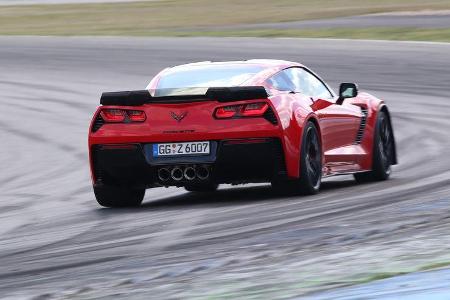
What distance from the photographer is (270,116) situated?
10.1 m

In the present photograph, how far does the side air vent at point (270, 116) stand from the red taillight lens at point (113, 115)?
44.3 inches

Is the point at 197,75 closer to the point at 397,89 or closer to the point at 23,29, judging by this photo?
the point at 397,89

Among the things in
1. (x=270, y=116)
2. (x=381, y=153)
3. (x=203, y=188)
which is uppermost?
(x=270, y=116)

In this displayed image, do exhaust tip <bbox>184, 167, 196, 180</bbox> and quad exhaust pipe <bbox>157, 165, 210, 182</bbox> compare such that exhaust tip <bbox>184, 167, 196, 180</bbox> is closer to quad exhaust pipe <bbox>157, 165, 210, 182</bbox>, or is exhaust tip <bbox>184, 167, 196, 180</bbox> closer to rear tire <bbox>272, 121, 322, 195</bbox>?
quad exhaust pipe <bbox>157, 165, 210, 182</bbox>

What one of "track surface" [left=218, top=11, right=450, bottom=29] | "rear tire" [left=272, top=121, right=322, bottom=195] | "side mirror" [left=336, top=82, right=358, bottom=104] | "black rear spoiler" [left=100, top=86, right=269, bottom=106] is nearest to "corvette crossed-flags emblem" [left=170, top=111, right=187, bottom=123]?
"black rear spoiler" [left=100, top=86, right=269, bottom=106]

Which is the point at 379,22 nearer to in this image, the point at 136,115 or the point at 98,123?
the point at 98,123

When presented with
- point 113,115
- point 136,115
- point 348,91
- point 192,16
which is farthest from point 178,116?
point 192,16

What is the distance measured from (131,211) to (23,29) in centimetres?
2868

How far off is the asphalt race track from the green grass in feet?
38.1

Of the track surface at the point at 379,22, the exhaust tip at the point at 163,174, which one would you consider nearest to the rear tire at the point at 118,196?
the exhaust tip at the point at 163,174

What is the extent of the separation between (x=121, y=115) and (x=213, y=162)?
844mm

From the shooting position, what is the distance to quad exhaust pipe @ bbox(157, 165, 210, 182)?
10172 millimetres

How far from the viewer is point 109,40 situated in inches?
1292

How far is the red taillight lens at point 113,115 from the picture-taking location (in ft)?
33.9
